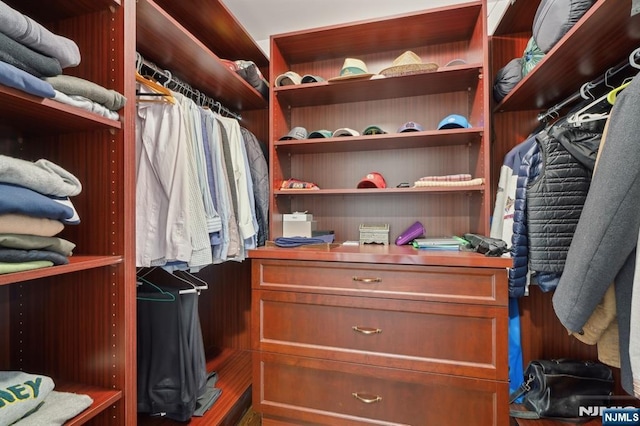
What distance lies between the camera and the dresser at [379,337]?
1.11m

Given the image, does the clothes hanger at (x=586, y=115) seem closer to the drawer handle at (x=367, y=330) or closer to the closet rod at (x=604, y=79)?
the closet rod at (x=604, y=79)

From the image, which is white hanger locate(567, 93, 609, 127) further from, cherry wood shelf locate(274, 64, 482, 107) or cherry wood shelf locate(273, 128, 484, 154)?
cherry wood shelf locate(274, 64, 482, 107)

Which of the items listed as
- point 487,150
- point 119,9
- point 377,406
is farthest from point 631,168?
point 119,9

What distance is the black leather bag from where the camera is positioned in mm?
1298

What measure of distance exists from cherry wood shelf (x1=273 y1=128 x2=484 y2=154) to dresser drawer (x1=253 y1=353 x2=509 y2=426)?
42.3 inches

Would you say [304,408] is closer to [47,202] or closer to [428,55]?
[47,202]

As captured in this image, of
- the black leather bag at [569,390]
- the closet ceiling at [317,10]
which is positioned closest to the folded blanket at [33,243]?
the closet ceiling at [317,10]

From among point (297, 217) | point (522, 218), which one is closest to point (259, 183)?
point (297, 217)

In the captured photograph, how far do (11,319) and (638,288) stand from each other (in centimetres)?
174

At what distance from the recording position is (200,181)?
Answer: 1163 mm

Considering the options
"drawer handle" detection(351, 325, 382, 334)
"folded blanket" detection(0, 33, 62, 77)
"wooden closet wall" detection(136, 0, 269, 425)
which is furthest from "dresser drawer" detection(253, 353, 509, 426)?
"folded blanket" detection(0, 33, 62, 77)

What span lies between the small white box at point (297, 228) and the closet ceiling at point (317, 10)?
108 cm

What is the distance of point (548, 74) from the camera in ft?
3.95

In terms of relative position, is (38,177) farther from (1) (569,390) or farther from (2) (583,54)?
(1) (569,390)
